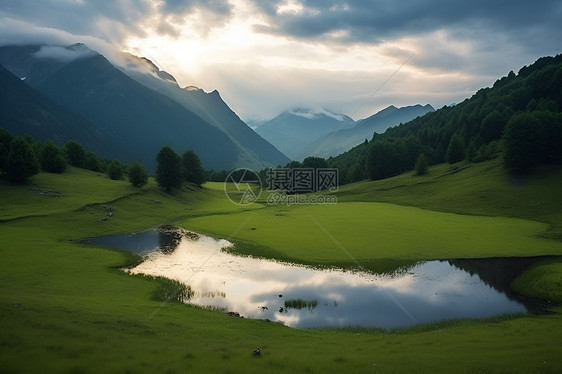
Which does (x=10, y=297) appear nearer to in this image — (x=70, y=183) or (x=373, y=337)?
(x=373, y=337)

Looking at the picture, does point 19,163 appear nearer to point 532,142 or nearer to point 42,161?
point 42,161

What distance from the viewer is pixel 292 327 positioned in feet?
93.7

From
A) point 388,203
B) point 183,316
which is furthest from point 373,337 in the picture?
point 388,203

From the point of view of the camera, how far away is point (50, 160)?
114125mm

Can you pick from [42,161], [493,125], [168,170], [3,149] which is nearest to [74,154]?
[42,161]

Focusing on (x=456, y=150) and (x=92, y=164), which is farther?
(x=92, y=164)

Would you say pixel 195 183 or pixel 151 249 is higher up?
pixel 195 183

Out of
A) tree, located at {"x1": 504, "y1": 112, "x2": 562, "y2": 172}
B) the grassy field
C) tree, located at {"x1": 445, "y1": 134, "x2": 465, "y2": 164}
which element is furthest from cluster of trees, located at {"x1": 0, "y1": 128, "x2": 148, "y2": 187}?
tree, located at {"x1": 445, "y1": 134, "x2": 465, "y2": 164}

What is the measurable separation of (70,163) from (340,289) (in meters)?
147

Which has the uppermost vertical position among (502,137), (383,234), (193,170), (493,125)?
(493,125)

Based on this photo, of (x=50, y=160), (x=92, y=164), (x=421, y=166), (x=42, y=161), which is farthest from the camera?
(x=92, y=164)

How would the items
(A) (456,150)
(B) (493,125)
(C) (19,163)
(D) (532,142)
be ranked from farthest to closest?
(B) (493,125)
(A) (456,150)
(D) (532,142)
(C) (19,163)

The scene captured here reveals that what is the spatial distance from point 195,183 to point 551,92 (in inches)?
6712

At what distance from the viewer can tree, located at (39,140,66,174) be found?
114 meters
